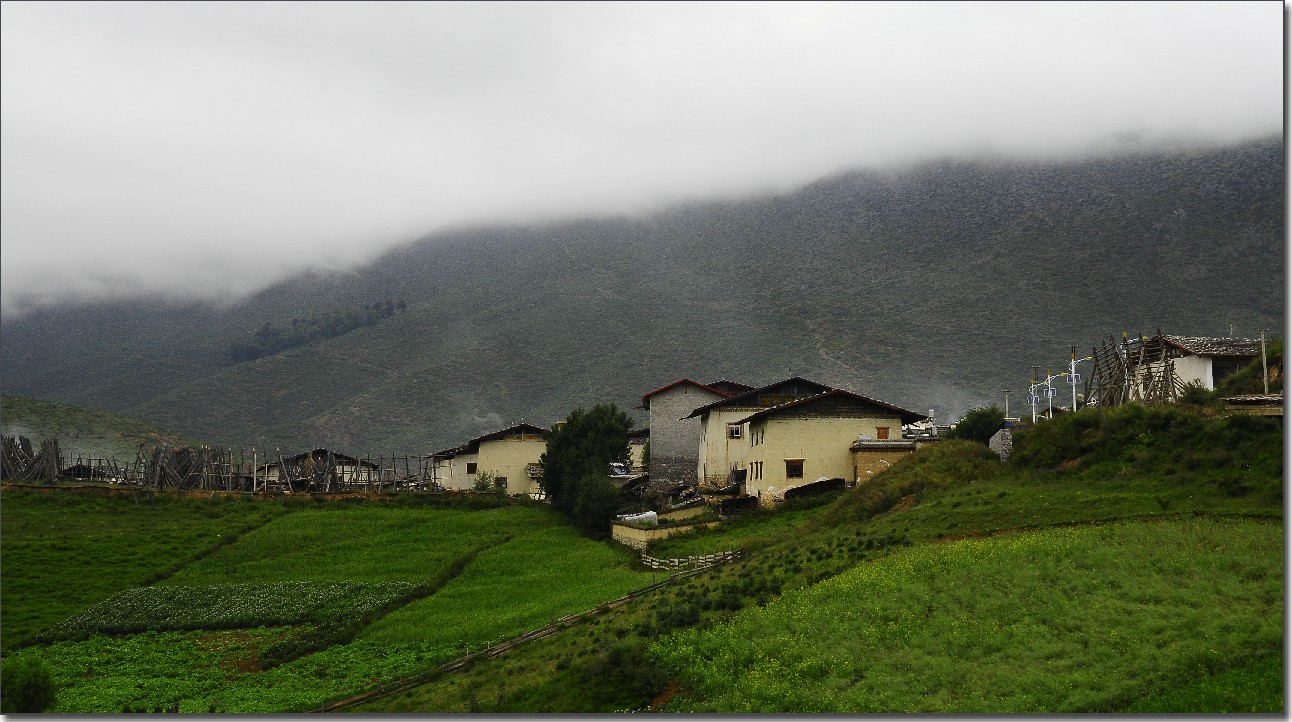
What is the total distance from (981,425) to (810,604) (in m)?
41.2

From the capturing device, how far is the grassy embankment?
22672 millimetres

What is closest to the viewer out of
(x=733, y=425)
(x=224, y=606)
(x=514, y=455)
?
(x=224, y=606)

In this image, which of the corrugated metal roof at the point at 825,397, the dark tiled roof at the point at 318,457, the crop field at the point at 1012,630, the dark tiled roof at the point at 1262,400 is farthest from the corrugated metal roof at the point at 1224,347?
the dark tiled roof at the point at 318,457

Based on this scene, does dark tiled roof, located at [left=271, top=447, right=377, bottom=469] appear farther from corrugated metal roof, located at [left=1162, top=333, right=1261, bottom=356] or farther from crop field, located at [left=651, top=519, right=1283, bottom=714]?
crop field, located at [left=651, top=519, right=1283, bottom=714]

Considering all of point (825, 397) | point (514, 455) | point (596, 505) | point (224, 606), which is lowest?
point (224, 606)

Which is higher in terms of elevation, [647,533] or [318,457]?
[318,457]

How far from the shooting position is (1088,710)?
21.2m

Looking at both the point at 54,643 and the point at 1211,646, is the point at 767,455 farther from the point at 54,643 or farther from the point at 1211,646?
the point at 1211,646

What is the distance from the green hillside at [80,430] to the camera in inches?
4584

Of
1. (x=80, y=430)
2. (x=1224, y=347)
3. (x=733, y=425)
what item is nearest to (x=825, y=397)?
(x=733, y=425)

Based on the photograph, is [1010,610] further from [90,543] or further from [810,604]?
[90,543]

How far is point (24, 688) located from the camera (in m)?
28.0

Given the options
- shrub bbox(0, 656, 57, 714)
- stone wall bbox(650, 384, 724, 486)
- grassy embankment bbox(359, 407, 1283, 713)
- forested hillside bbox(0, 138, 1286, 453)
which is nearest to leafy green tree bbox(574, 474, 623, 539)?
stone wall bbox(650, 384, 724, 486)

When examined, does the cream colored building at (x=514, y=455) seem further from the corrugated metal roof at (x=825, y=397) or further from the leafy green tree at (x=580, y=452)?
the corrugated metal roof at (x=825, y=397)
